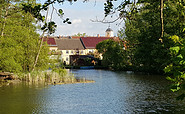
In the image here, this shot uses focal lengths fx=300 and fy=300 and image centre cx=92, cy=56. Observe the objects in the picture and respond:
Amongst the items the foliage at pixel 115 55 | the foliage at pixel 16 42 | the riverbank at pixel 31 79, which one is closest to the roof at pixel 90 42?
the foliage at pixel 115 55

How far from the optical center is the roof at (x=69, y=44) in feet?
327

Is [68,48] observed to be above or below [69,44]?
below

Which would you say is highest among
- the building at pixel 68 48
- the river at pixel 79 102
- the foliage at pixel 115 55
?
the building at pixel 68 48

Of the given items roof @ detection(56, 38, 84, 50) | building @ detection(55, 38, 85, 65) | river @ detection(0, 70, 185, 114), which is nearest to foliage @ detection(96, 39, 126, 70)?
building @ detection(55, 38, 85, 65)

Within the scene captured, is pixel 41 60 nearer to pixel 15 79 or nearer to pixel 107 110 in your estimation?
pixel 15 79

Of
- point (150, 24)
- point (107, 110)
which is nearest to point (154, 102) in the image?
point (107, 110)

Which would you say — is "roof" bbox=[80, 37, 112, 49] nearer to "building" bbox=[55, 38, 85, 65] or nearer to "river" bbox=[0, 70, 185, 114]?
"building" bbox=[55, 38, 85, 65]

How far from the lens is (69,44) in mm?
101375

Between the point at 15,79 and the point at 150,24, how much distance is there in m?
20.6

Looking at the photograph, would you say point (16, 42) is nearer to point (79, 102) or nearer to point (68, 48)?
point (79, 102)

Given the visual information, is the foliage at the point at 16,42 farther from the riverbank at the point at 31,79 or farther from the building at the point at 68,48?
the building at the point at 68,48

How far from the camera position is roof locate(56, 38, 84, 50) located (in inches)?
3930

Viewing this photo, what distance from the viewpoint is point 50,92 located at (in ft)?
93.6

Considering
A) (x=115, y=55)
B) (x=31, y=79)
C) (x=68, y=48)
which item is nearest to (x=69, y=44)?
(x=68, y=48)
